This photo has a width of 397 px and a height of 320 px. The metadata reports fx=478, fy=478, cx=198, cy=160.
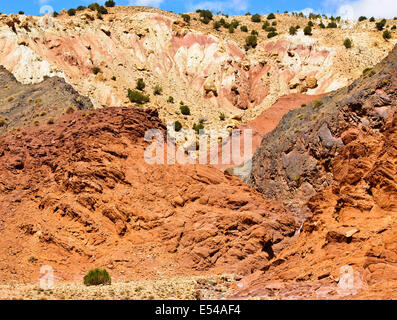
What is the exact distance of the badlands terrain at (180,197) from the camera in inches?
595

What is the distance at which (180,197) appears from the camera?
24.3m

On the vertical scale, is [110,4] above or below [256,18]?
below

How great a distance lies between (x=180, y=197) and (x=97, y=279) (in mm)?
7701

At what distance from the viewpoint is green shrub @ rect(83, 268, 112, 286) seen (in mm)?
17438

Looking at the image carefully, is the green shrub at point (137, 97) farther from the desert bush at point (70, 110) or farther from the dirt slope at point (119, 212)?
the dirt slope at point (119, 212)

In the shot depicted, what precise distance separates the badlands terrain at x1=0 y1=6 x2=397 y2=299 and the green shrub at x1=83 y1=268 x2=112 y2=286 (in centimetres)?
70

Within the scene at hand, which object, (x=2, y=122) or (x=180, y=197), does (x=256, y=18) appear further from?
(x=180, y=197)

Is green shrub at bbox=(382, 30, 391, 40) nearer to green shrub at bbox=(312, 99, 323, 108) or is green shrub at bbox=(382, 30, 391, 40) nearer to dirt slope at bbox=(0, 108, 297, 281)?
green shrub at bbox=(312, 99, 323, 108)

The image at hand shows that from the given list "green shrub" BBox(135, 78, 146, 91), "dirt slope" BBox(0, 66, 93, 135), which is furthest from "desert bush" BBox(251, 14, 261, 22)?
"dirt slope" BBox(0, 66, 93, 135)

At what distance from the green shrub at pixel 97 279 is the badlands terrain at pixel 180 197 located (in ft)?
2.30

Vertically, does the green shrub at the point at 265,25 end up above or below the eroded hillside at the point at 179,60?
above

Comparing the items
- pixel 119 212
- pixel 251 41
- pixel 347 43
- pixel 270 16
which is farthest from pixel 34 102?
pixel 270 16

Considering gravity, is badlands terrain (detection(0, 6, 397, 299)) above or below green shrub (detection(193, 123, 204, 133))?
below

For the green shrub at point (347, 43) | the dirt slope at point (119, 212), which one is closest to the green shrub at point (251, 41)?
the green shrub at point (347, 43)
